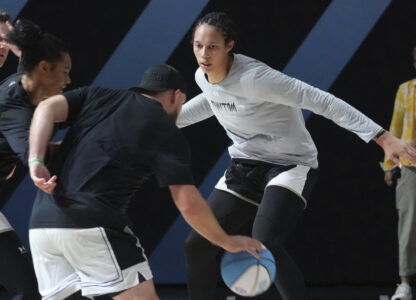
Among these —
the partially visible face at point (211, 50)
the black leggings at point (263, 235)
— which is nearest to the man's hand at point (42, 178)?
the black leggings at point (263, 235)

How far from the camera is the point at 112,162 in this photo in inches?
128

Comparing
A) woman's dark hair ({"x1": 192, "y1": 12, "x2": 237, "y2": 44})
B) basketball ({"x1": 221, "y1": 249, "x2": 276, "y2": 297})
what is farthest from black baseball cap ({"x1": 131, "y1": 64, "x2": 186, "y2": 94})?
woman's dark hair ({"x1": 192, "y1": 12, "x2": 237, "y2": 44})

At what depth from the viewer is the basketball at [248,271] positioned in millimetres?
3834

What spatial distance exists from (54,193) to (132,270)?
43 cm

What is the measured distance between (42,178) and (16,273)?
0.79 meters

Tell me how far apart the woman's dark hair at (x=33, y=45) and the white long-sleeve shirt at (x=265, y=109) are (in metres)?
1.12

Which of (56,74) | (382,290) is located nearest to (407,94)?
(382,290)

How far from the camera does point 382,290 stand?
6379 millimetres

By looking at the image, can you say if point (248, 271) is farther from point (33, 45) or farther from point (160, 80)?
point (33, 45)

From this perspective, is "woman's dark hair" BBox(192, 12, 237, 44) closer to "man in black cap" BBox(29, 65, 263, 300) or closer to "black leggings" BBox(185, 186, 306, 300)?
"black leggings" BBox(185, 186, 306, 300)

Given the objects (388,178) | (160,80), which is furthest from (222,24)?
(388,178)

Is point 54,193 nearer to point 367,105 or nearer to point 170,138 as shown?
point 170,138

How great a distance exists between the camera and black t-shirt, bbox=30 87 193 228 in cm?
325

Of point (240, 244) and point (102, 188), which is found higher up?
point (240, 244)
